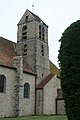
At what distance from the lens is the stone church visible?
27.3 meters

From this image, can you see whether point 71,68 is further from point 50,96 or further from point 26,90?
point 50,96

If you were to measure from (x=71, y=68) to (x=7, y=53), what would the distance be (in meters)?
20.1

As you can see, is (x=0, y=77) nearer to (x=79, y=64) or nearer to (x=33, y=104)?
(x=33, y=104)

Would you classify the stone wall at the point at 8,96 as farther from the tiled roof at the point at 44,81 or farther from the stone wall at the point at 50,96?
the stone wall at the point at 50,96

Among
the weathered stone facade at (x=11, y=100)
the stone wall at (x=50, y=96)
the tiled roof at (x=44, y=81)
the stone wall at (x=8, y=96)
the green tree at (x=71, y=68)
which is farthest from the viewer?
the tiled roof at (x=44, y=81)

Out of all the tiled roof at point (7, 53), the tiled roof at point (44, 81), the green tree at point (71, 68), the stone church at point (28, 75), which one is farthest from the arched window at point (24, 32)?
the green tree at point (71, 68)

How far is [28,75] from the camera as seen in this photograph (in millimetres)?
30484

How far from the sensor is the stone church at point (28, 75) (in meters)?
27.3

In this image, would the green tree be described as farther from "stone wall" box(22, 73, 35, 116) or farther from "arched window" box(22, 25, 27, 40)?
"arched window" box(22, 25, 27, 40)

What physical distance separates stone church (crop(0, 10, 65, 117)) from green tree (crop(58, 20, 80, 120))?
1573 cm

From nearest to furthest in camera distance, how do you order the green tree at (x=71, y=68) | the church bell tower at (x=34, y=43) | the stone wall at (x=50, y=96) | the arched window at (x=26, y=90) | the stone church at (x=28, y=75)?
1. the green tree at (x=71, y=68)
2. the stone church at (x=28, y=75)
3. the arched window at (x=26, y=90)
4. the stone wall at (x=50, y=96)
5. the church bell tower at (x=34, y=43)

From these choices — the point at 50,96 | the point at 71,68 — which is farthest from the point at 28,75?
the point at 71,68

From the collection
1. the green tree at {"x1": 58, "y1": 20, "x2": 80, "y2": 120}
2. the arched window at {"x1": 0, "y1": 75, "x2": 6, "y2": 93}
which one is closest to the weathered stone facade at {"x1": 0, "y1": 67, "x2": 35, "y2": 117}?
the arched window at {"x1": 0, "y1": 75, "x2": 6, "y2": 93}

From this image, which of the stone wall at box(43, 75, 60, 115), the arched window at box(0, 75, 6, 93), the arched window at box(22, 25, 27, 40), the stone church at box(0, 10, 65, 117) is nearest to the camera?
the arched window at box(0, 75, 6, 93)
